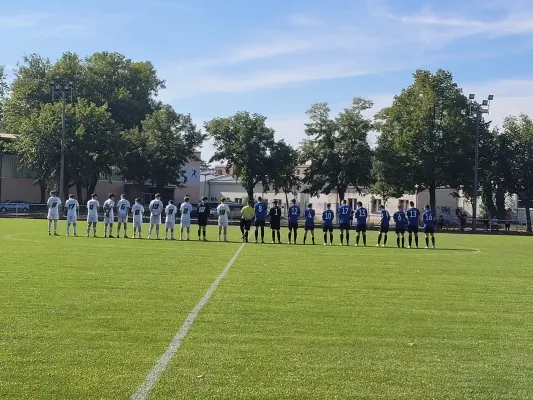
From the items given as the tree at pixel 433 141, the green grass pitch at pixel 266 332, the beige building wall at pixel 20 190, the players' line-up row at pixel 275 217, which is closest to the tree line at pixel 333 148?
the tree at pixel 433 141

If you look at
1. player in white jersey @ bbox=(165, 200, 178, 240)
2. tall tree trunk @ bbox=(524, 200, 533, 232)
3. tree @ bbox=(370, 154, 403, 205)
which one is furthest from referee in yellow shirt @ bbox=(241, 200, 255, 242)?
tall tree trunk @ bbox=(524, 200, 533, 232)

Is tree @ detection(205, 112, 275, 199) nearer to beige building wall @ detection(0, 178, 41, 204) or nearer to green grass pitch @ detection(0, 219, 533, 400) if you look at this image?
beige building wall @ detection(0, 178, 41, 204)

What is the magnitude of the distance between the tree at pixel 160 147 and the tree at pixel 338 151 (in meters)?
11.0

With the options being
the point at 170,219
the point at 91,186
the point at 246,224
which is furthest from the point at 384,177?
the point at 170,219

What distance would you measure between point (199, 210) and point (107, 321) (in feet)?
63.4

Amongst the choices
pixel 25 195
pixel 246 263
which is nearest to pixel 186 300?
pixel 246 263

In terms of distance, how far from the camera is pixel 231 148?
61875 millimetres

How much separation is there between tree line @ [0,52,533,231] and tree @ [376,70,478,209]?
8cm

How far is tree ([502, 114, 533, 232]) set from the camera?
→ 186 feet

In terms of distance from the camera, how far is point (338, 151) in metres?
58.6

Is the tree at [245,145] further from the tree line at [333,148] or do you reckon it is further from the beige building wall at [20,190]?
the beige building wall at [20,190]

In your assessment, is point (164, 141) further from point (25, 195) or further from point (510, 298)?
point (510, 298)

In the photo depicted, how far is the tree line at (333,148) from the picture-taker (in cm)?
5494

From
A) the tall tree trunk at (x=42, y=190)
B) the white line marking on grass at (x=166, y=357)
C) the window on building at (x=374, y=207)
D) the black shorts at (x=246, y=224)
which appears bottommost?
the white line marking on grass at (x=166, y=357)
